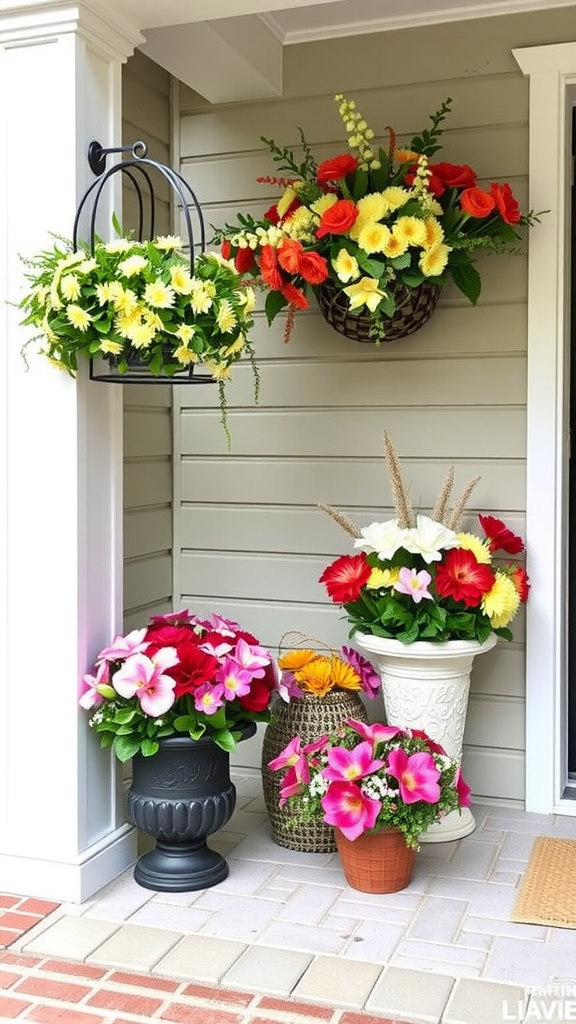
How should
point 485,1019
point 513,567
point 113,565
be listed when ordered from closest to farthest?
point 485,1019, point 113,565, point 513,567

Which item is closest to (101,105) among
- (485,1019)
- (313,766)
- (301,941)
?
(313,766)

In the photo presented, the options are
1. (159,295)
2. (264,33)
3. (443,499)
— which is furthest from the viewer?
(264,33)

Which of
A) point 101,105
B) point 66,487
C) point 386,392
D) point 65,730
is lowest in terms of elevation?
point 65,730

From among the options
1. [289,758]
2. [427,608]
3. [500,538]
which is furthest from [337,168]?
[289,758]

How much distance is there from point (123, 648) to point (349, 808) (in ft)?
2.26

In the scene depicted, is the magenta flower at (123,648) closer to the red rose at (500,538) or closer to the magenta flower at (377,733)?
the magenta flower at (377,733)

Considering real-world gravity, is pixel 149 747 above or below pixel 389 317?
below

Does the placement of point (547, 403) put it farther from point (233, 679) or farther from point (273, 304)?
point (233, 679)

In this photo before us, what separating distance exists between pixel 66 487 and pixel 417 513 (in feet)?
4.35

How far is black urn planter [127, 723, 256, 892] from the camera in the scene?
269cm

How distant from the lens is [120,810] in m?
2.90

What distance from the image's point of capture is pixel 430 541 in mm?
3020

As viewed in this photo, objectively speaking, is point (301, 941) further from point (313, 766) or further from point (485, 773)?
point (485, 773)

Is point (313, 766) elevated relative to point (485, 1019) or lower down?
elevated
